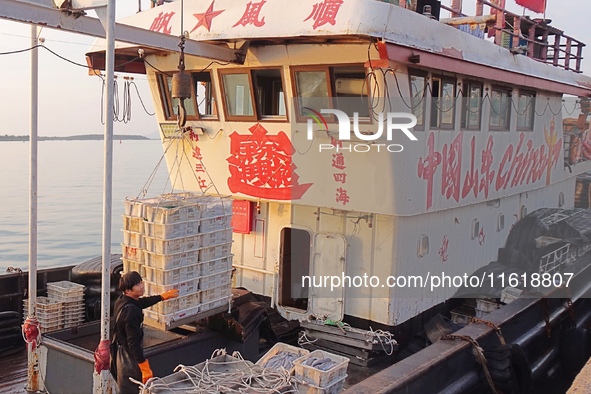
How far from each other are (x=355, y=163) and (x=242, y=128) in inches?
75.0

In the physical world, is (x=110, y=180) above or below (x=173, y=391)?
above

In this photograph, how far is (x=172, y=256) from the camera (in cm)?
640

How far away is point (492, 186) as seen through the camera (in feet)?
33.8

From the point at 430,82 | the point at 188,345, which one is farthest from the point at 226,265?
the point at 430,82

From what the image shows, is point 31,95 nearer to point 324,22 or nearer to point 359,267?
point 324,22

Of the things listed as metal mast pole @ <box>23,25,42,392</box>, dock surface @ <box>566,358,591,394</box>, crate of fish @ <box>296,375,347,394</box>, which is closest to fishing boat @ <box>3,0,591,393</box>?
crate of fish @ <box>296,375,347,394</box>

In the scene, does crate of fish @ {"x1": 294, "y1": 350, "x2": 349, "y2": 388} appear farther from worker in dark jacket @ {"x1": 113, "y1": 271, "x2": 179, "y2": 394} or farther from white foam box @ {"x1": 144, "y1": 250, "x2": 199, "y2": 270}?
white foam box @ {"x1": 144, "y1": 250, "x2": 199, "y2": 270}

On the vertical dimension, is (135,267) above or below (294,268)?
above

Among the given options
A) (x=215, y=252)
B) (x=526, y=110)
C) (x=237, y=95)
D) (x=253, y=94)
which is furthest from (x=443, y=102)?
(x=215, y=252)

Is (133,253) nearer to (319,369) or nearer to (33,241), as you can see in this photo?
(33,241)

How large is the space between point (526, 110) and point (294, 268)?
5817 mm

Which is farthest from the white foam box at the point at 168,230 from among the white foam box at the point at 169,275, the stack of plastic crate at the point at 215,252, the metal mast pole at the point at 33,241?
the metal mast pole at the point at 33,241

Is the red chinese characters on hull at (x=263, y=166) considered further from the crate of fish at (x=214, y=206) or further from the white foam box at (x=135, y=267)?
the white foam box at (x=135, y=267)

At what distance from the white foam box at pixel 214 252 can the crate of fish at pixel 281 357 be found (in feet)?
4.57
